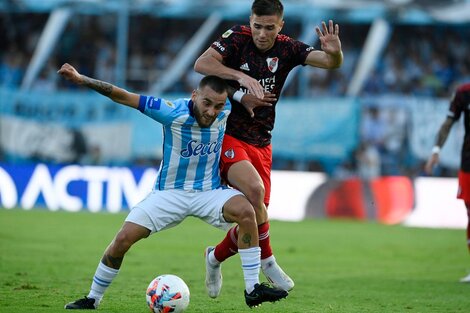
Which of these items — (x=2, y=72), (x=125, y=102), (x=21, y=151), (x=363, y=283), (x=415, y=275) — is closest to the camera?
(x=125, y=102)

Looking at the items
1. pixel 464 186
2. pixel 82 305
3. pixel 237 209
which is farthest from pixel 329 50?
pixel 464 186

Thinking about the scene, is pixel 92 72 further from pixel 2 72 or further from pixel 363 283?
pixel 363 283

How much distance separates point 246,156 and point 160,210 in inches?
43.8

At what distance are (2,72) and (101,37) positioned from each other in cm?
336

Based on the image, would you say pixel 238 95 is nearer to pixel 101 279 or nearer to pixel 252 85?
pixel 252 85

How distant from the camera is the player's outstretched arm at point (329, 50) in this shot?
8.98 m

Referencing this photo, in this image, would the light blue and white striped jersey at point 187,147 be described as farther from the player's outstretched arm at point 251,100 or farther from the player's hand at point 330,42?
the player's hand at point 330,42

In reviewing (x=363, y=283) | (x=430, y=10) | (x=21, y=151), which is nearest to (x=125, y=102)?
(x=363, y=283)

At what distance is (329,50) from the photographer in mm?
8984

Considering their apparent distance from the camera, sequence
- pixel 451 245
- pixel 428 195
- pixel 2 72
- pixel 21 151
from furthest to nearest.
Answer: pixel 2 72 < pixel 21 151 < pixel 428 195 < pixel 451 245

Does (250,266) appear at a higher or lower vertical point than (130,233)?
lower

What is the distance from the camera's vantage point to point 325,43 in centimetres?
901

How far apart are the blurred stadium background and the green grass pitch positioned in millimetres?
1602

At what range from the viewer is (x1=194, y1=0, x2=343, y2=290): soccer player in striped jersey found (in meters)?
8.91
